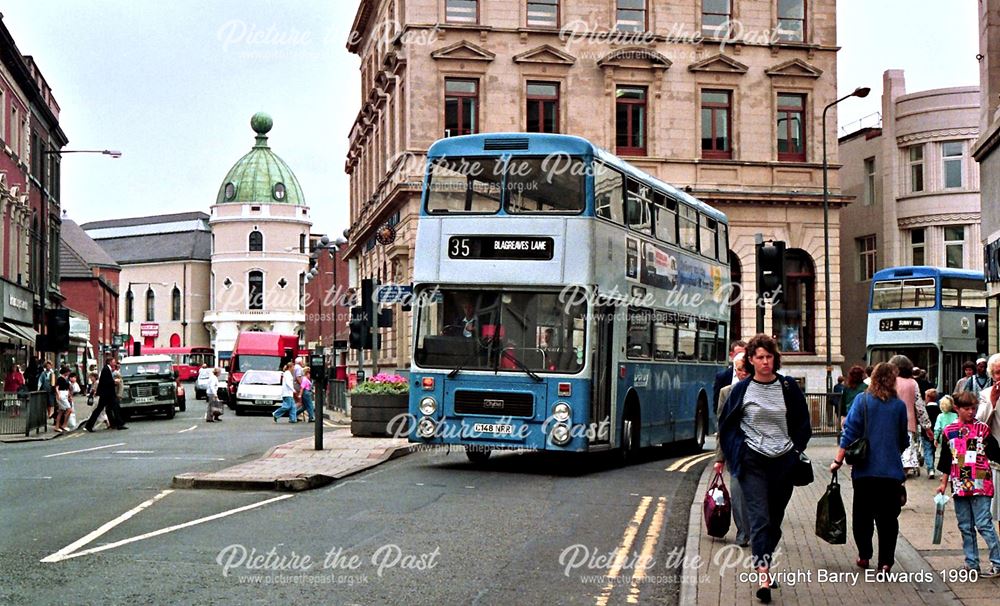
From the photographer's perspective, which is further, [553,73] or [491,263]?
[553,73]

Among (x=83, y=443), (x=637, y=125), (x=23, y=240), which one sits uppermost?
(x=637, y=125)

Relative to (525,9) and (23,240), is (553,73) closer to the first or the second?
(525,9)

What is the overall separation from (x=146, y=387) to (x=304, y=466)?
2318 centimetres

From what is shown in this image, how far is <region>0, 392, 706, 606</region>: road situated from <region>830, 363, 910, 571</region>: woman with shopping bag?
1.58 metres

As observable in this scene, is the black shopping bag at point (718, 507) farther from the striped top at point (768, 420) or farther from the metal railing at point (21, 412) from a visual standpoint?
the metal railing at point (21, 412)

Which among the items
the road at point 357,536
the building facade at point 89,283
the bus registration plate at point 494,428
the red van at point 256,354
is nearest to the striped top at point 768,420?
the road at point 357,536

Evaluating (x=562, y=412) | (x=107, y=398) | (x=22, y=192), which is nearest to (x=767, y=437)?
(x=562, y=412)

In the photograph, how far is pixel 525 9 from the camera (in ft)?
154

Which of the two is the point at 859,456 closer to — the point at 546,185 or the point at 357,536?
the point at 357,536

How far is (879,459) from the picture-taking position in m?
9.97

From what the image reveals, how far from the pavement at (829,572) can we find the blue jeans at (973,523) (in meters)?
0.20

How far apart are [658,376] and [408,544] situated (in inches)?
413

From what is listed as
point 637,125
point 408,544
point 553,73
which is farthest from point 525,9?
point 408,544

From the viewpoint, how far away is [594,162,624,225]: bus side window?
18141 mm
